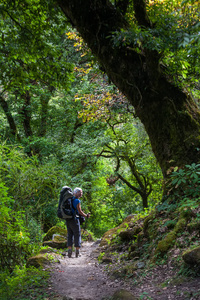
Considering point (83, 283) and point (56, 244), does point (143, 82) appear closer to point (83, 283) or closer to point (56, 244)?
point (83, 283)

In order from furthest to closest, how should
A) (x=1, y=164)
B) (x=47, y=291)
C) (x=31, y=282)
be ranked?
1. (x=1, y=164)
2. (x=31, y=282)
3. (x=47, y=291)

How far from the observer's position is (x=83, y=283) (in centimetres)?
434

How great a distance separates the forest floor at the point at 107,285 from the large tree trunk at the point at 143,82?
2157 millimetres

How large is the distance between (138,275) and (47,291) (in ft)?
4.87

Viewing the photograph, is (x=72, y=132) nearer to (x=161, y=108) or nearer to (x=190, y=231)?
(x=161, y=108)

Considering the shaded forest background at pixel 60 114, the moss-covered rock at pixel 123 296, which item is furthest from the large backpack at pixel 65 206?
the moss-covered rock at pixel 123 296

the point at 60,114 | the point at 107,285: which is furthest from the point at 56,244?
the point at 60,114

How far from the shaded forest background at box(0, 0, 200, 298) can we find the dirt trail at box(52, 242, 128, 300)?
3.59 feet

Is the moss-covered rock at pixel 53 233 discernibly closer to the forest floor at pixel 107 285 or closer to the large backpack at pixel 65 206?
the large backpack at pixel 65 206

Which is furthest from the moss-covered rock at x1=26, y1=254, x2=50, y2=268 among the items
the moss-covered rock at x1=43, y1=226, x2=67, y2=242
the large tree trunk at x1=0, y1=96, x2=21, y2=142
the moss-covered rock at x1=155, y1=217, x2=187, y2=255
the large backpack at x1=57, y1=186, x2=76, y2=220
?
the large tree trunk at x1=0, y1=96, x2=21, y2=142

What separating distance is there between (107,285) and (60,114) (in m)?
11.7

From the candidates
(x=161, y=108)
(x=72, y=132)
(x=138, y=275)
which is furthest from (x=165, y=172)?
(x=72, y=132)

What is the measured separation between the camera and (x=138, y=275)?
3.75m

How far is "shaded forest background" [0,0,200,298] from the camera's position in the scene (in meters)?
4.50
